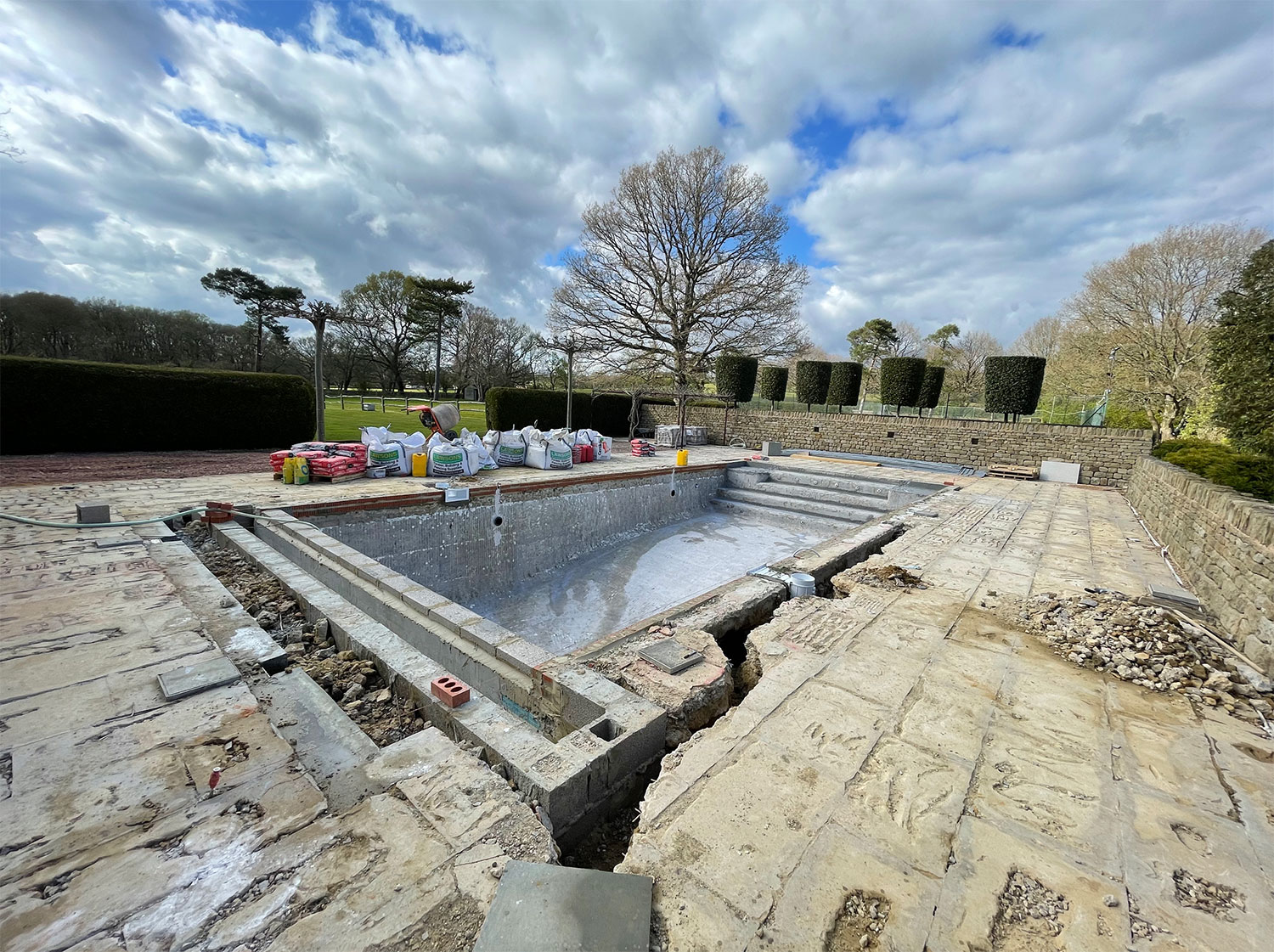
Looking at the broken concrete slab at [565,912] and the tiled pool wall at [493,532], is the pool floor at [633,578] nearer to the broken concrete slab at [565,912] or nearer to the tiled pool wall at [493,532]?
the tiled pool wall at [493,532]

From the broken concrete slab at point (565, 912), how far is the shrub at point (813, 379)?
16184mm

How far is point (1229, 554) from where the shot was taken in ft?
10.7

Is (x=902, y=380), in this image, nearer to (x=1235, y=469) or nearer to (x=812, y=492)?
(x=812, y=492)

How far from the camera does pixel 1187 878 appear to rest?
138cm

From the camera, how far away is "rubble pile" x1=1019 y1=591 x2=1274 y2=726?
2.38 meters

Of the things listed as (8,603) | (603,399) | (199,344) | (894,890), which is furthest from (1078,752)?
(199,344)

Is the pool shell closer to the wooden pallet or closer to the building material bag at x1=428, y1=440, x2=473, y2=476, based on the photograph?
the building material bag at x1=428, y1=440, x2=473, y2=476

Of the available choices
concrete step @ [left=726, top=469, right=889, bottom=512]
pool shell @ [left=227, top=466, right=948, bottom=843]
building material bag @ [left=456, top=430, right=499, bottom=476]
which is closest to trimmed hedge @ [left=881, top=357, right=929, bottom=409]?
concrete step @ [left=726, top=469, right=889, bottom=512]

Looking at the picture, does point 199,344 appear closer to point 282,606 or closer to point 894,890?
point 282,606

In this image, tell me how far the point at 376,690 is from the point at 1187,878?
3001 millimetres

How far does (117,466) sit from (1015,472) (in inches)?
659

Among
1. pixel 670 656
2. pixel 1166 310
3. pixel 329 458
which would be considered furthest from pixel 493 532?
pixel 1166 310

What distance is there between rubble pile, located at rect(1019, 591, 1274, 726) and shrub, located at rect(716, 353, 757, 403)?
47.6ft

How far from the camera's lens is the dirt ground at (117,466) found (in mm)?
6094
